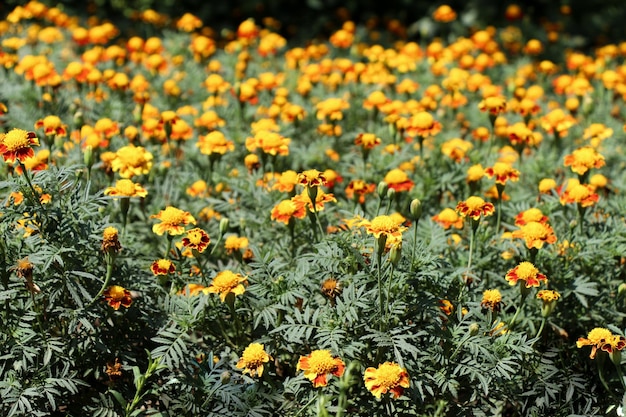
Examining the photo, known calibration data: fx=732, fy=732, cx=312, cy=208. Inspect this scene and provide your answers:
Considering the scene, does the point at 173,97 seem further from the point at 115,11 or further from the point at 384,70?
the point at 115,11

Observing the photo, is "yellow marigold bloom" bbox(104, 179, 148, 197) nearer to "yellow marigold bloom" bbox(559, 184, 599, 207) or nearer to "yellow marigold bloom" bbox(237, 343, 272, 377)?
"yellow marigold bloom" bbox(237, 343, 272, 377)

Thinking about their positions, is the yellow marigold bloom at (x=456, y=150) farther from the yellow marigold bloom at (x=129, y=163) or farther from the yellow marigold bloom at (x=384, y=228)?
the yellow marigold bloom at (x=129, y=163)

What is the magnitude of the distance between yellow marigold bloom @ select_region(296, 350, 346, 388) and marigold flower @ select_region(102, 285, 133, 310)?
1.90 ft

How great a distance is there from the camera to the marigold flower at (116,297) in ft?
7.26

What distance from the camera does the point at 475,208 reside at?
8.23 feet

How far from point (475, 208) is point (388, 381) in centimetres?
77

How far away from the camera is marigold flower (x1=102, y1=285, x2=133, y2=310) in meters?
2.21

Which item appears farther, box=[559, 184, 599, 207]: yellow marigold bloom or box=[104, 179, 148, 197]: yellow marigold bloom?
box=[559, 184, 599, 207]: yellow marigold bloom

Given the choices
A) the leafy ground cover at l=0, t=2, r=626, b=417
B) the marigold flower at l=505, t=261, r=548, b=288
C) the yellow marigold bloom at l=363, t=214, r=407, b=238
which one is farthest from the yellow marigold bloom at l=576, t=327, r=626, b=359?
the yellow marigold bloom at l=363, t=214, r=407, b=238

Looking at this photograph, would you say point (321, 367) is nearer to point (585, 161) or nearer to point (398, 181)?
point (398, 181)

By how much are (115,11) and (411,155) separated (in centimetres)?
480

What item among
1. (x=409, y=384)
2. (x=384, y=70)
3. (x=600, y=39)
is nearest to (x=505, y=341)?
(x=409, y=384)

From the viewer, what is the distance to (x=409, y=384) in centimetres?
210

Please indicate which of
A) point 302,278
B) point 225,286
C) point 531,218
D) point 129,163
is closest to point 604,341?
point 531,218
